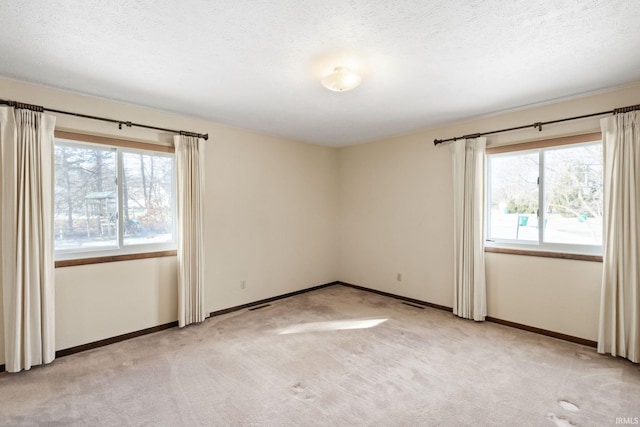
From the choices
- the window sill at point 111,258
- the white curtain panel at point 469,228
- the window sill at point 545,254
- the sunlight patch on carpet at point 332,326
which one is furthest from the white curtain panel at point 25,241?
the window sill at point 545,254

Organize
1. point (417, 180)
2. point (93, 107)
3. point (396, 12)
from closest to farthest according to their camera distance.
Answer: point (396, 12) → point (93, 107) → point (417, 180)

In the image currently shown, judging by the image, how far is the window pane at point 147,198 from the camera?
3.36m

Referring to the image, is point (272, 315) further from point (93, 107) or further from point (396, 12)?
point (396, 12)

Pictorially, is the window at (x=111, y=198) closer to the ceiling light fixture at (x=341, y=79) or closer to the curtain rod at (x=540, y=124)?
the ceiling light fixture at (x=341, y=79)

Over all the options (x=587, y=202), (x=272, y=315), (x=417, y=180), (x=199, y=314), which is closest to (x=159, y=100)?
(x=199, y=314)

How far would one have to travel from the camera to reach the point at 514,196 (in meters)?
3.70

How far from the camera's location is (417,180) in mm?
4535

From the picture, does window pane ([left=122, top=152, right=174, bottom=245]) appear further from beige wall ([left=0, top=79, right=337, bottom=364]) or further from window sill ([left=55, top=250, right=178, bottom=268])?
beige wall ([left=0, top=79, right=337, bottom=364])

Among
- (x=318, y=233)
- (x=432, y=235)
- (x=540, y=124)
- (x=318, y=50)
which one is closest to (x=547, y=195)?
(x=540, y=124)

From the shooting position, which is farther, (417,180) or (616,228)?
(417,180)

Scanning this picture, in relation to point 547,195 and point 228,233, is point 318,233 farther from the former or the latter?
point 547,195

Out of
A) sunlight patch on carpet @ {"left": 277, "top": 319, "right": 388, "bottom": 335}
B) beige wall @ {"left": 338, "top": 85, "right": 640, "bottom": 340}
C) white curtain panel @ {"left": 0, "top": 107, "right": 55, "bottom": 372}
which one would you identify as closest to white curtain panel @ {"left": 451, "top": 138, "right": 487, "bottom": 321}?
beige wall @ {"left": 338, "top": 85, "right": 640, "bottom": 340}

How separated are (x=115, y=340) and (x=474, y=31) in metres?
4.25

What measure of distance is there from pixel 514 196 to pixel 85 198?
15.8 ft
